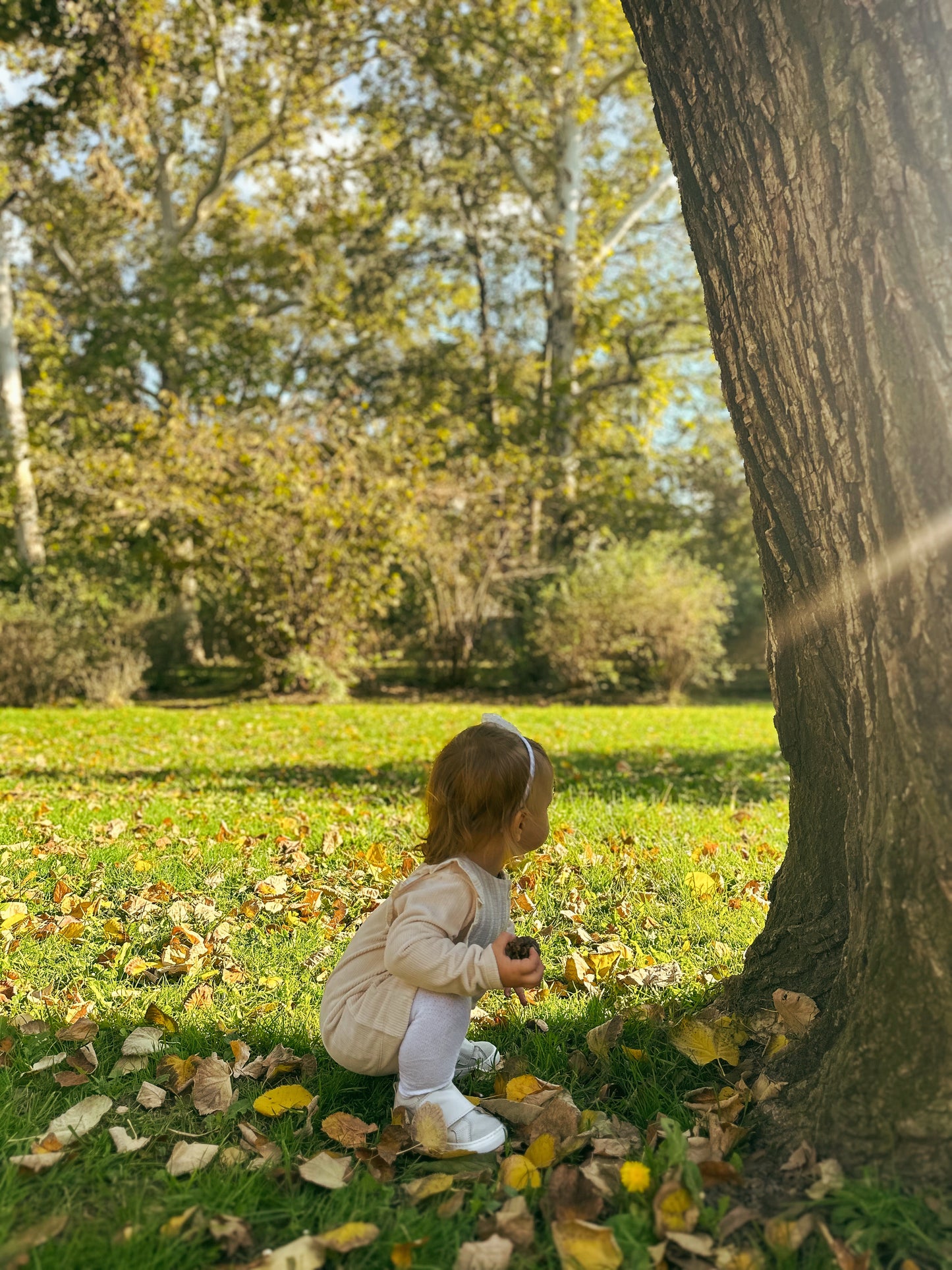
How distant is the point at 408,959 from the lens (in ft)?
7.45

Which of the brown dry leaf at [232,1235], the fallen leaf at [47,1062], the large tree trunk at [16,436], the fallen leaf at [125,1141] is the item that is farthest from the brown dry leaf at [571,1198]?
the large tree trunk at [16,436]

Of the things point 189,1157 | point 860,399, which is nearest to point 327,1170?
point 189,1157

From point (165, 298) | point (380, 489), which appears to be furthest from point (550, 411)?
point (165, 298)

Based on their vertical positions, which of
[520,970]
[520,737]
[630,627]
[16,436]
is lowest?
[520,970]

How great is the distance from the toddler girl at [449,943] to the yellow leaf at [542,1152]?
13cm

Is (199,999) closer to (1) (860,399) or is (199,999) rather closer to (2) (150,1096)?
(2) (150,1096)

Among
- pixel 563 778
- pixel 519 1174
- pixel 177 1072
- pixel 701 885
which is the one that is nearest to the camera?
pixel 519 1174

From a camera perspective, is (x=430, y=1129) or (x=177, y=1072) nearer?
(x=430, y=1129)

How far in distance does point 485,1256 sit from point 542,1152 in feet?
1.13

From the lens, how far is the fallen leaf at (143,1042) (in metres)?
2.67

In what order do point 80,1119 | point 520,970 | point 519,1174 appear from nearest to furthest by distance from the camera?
1. point 519,1174
2. point 520,970
3. point 80,1119

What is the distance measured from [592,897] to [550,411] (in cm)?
1437

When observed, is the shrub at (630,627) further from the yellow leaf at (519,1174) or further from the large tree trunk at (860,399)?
the yellow leaf at (519,1174)

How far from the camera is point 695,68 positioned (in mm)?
2293
